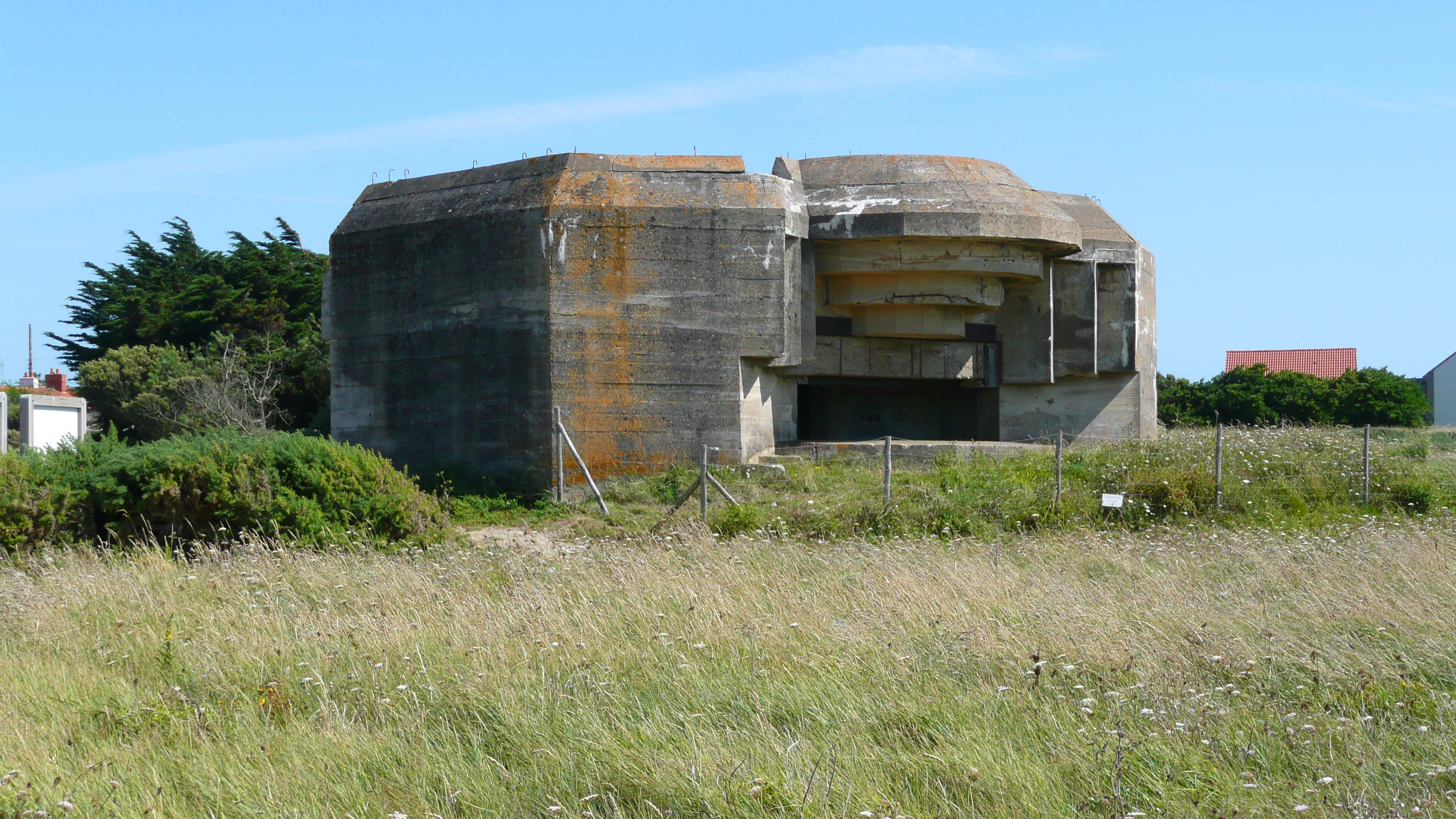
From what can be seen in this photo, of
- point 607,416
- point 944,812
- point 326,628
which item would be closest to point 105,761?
point 326,628

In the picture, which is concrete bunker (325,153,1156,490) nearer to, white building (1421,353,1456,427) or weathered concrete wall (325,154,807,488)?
weathered concrete wall (325,154,807,488)

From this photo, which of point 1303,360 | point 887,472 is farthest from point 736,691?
point 1303,360

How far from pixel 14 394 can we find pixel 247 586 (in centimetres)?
2757

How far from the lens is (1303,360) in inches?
1857

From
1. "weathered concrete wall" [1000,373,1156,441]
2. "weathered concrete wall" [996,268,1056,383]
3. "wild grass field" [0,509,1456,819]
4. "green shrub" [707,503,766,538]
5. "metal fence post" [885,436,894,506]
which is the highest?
"weathered concrete wall" [996,268,1056,383]

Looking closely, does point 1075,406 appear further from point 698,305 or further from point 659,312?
point 659,312

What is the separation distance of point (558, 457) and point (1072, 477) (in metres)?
6.28

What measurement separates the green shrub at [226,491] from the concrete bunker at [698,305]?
13.2 ft

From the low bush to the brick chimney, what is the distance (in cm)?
2672

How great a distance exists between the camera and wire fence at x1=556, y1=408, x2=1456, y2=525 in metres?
13.3

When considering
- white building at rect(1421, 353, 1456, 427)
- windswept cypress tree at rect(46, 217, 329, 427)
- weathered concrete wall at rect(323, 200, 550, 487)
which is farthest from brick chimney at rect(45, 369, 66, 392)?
white building at rect(1421, 353, 1456, 427)

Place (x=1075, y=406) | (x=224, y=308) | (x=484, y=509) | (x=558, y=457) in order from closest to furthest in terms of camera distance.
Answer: (x=484, y=509) → (x=558, y=457) → (x=1075, y=406) → (x=224, y=308)

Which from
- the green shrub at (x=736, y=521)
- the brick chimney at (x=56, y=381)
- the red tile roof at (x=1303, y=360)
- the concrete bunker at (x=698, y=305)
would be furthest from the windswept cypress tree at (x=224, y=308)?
the red tile roof at (x=1303, y=360)

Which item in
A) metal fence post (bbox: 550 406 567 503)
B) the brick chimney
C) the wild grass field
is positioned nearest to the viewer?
the wild grass field
